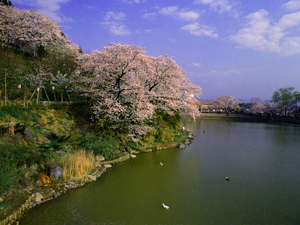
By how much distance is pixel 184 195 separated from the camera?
36.9 ft

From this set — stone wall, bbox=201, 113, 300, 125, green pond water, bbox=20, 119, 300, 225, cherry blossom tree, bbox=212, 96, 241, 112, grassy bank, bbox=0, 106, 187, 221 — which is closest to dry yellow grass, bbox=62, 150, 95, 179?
grassy bank, bbox=0, 106, 187, 221

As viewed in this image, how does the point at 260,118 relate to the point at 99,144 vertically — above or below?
above

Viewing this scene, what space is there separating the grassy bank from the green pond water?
4.49ft

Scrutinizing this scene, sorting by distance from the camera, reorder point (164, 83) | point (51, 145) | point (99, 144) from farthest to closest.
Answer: point (164, 83)
point (99, 144)
point (51, 145)

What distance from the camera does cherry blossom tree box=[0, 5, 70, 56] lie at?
116 feet

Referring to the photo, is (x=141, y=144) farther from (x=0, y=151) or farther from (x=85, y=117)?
(x=0, y=151)

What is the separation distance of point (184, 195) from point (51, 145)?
9.73m

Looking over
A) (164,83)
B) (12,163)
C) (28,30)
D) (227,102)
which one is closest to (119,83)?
(164,83)

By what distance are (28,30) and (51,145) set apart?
32.5m

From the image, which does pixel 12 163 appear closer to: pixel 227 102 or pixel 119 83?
pixel 119 83

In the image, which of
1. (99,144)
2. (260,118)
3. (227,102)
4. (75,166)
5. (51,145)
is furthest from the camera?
(227,102)

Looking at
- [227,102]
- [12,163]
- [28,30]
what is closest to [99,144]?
[12,163]

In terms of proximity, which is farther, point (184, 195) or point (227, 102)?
point (227, 102)

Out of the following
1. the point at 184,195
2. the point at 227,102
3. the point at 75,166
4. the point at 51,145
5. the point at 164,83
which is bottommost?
the point at 184,195
